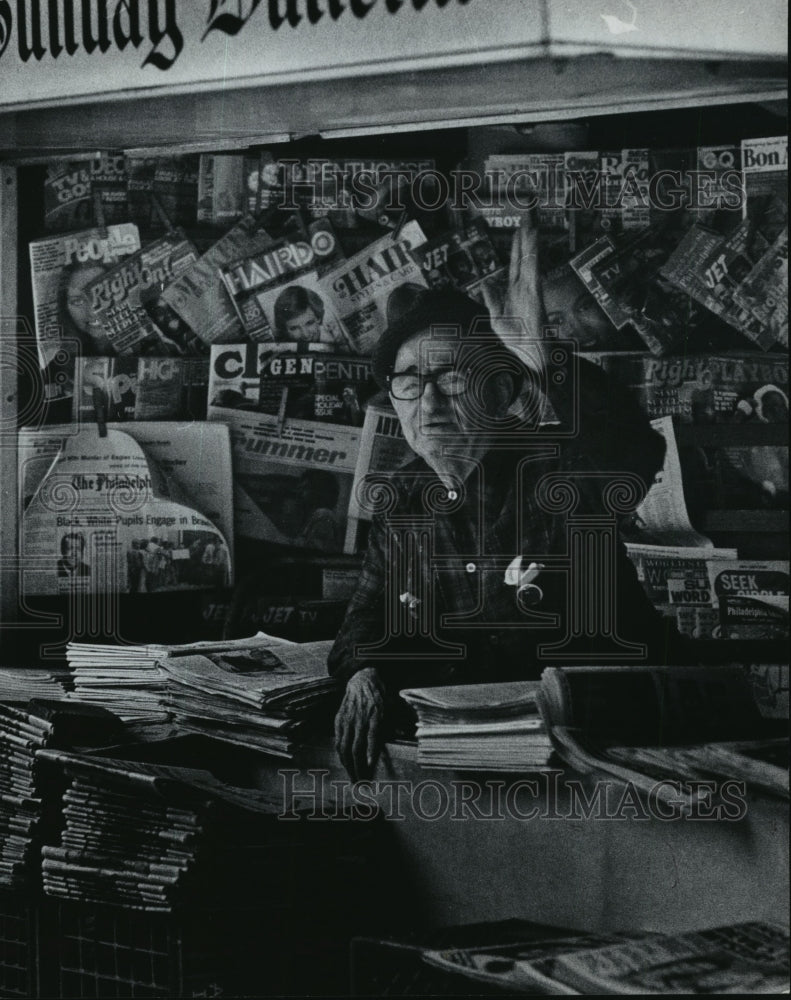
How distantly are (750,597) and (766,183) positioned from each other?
900 mm

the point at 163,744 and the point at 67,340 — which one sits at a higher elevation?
Answer: the point at 67,340

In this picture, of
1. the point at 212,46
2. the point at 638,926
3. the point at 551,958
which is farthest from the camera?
the point at 212,46

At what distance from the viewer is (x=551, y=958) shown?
2648mm

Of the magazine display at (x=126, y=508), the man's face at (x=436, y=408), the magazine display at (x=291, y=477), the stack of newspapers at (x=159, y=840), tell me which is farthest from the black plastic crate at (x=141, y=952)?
the man's face at (x=436, y=408)

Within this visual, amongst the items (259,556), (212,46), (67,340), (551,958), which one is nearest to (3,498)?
(67,340)

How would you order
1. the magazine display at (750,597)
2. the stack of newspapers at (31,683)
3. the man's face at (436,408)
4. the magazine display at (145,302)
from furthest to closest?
the stack of newspapers at (31,683), the magazine display at (145,302), the man's face at (436,408), the magazine display at (750,597)

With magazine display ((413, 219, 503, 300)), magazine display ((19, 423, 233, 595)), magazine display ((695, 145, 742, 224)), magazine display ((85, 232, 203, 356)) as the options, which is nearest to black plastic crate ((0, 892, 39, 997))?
magazine display ((19, 423, 233, 595))

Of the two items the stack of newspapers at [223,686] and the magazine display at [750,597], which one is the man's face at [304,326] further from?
the magazine display at [750,597]

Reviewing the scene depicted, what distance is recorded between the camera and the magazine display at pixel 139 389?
3.36m

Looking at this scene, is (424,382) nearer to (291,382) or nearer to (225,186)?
(291,382)

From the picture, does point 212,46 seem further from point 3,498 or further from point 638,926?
point 638,926

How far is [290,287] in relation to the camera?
10.7ft

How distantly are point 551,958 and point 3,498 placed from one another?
183cm

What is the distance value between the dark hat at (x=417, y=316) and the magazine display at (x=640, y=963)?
4.37 ft
